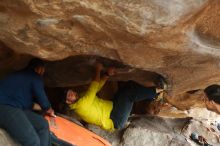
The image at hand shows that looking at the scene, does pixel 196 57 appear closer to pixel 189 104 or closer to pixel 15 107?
pixel 15 107

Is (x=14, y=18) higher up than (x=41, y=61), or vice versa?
(x=14, y=18)

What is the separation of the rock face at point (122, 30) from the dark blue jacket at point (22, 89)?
316 mm

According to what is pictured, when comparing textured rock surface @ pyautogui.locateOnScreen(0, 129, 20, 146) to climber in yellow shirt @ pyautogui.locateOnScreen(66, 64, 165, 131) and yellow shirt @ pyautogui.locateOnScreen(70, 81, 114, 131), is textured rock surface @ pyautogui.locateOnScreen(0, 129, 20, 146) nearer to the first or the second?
yellow shirt @ pyautogui.locateOnScreen(70, 81, 114, 131)

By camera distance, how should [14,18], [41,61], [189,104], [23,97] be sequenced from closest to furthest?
[14,18] → [23,97] → [41,61] → [189,104]

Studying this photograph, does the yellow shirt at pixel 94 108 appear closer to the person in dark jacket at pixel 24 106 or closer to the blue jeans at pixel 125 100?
the blue jeans at pixel 125 100

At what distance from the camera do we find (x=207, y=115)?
12.2 metres

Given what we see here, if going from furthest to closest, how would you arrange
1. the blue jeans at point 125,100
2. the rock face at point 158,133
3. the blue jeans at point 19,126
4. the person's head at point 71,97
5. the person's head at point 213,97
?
the rock face at point 158,133 → the person's head at point 213,97 → the blue jeans at point 125,100 → the person's head at point 71,97 → the blue jeans at point 19,126

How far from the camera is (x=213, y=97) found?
303 inches

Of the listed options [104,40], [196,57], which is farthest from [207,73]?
[104,40]

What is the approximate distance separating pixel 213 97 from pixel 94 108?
2.37 metres

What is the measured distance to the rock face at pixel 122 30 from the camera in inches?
175

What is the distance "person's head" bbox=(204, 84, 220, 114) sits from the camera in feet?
24.0

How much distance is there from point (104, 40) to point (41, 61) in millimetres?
1077

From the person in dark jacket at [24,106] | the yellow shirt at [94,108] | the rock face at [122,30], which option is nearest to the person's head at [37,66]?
the person in dark jacket at [24,106]
